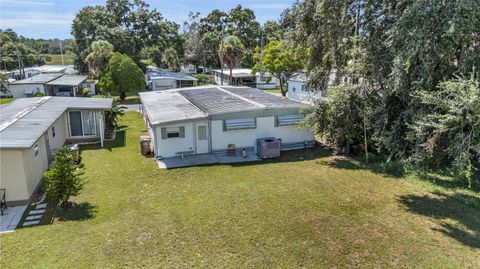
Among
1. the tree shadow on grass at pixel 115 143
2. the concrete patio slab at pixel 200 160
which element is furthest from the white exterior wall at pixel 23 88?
the concrete patio slab at pixel 200 160


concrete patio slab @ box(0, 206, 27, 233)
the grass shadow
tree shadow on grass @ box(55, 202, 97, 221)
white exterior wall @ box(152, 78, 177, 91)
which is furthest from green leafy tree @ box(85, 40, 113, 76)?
tree shadow on grass @ box(55, 202, 97, 221)

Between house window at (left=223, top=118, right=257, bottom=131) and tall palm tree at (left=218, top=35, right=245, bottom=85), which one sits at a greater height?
tall palm tree at (left=218, top=35, right=245, bottom=85)

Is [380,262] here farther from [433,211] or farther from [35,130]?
[35,130]

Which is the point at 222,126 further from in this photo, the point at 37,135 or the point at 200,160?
the point at 37,135

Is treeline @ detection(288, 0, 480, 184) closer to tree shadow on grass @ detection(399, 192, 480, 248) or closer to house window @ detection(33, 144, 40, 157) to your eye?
tree shadow on grass @ detection(399, 192, 480, 248)

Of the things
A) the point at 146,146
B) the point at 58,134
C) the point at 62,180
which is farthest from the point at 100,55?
the point at 62,180

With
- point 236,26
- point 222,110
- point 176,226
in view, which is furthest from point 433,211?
point 236,26

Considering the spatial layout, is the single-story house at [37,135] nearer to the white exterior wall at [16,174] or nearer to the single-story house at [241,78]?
the white exterior wall at [16,174]
